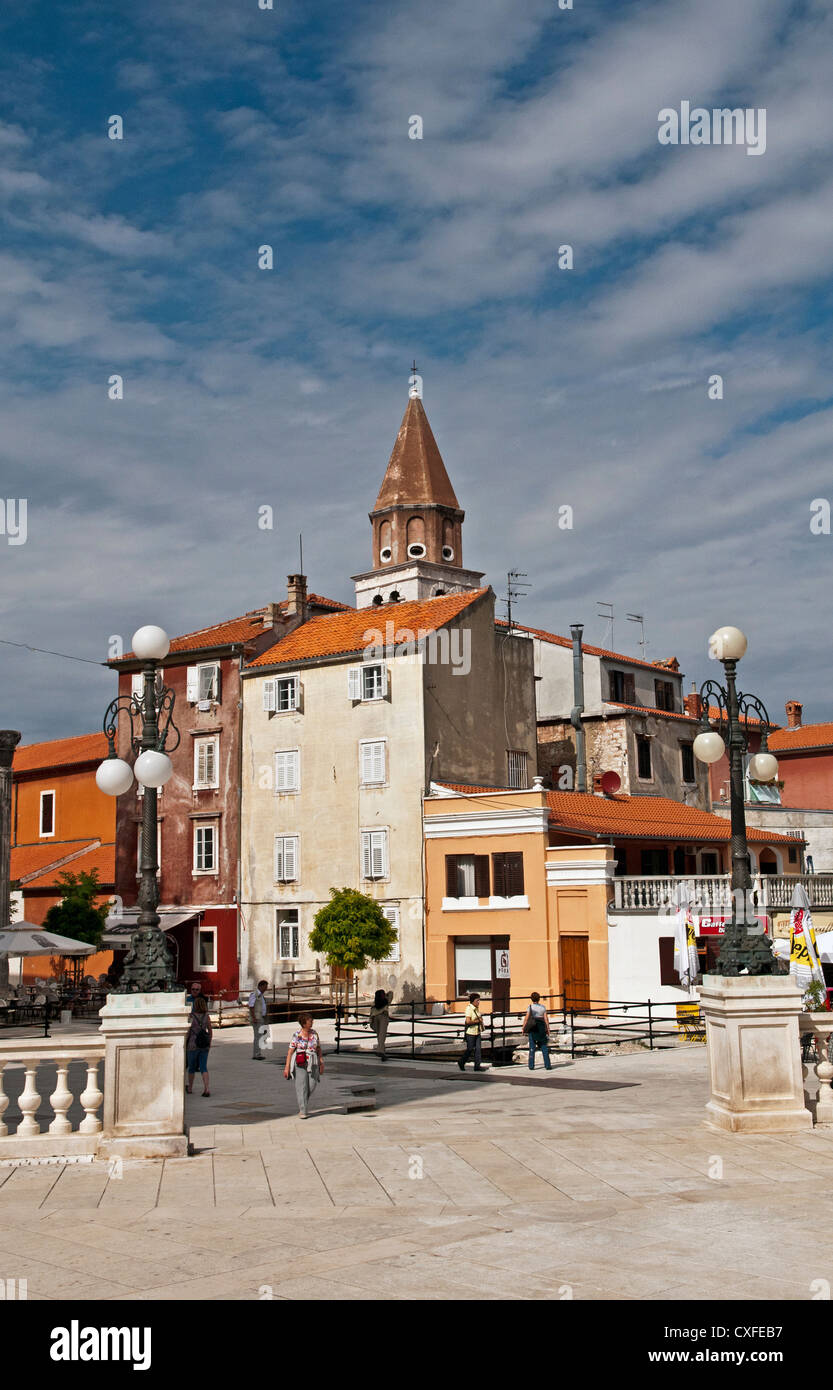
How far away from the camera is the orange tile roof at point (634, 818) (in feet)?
131

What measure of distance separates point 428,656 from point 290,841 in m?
8.76

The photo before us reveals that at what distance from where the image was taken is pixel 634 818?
43.2 metres

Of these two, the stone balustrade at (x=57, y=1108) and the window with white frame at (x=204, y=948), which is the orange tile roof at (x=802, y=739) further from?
the stone balustrade at (x=57, y=1108)

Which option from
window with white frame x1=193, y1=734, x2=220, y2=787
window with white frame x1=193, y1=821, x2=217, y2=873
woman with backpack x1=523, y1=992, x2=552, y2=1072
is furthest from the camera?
window with white frame x1=193, y1=734, x2=220, y2=787

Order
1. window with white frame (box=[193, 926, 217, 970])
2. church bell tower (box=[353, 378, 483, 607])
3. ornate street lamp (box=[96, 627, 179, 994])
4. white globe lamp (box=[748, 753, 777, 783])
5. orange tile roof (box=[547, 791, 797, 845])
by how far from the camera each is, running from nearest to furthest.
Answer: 1. ornate street lamp (box=[96, 627, 179, 994])
2. white globe lamp (box=[748, 753, 777, 783])
3. orange tile roof (box=[547, 791, 797, 845])
4. window with white frame (box=[193, 926, 217, 970])
5. church bell tower (box=[353, 378, 483, 607])

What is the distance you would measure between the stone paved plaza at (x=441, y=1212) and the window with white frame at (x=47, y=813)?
145 ft

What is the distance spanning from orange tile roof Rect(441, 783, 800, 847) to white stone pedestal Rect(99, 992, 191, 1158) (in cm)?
2609

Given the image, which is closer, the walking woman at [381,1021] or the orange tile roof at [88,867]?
the walking woman at [381,1021]

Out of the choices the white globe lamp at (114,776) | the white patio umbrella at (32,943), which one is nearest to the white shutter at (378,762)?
the white patio umbrella at (32,943)

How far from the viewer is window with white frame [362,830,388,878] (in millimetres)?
42312

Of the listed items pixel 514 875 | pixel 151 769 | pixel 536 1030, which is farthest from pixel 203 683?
pixel 151 769

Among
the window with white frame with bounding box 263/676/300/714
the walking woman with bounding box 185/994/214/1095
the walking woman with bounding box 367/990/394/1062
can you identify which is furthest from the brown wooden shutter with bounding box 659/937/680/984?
the walking woman with bounding box 185/994/214/1095

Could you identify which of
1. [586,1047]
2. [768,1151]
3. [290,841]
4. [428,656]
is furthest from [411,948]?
[768,1151]

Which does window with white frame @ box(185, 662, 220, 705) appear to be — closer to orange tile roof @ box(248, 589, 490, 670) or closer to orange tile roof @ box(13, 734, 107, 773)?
orange tile roof @ box(248, 589, 490, 670)
